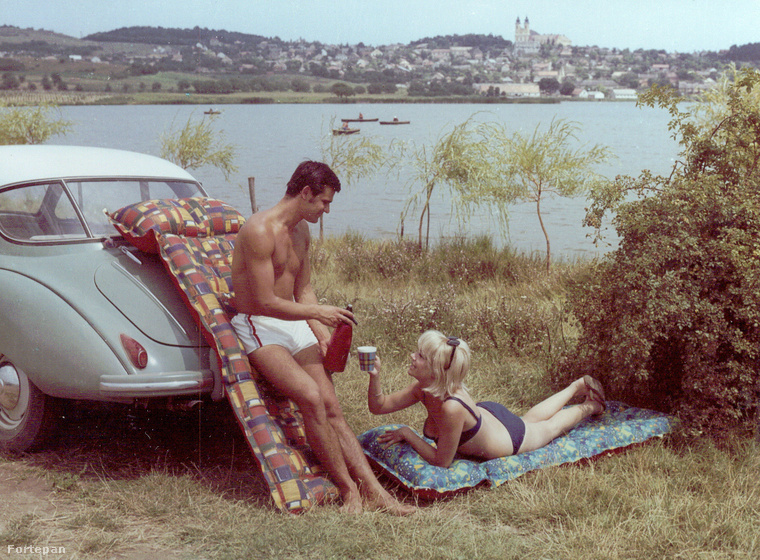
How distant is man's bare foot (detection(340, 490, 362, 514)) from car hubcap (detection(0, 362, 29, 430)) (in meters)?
2.20

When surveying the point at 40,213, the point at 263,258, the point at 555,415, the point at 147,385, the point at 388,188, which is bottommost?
the point at 388,188

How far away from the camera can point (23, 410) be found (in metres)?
4.69

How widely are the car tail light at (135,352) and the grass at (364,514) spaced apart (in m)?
0.73

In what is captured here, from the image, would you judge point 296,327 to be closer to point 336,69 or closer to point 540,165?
point 540,165

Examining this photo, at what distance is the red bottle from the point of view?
418cm

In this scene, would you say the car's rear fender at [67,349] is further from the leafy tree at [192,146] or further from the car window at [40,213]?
the leafy tree at [192,146]

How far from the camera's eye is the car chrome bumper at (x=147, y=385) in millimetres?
4148

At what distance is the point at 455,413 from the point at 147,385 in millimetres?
1774

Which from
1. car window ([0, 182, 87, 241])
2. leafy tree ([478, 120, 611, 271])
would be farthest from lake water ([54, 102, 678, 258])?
car window ([0, 182, 87, 241])

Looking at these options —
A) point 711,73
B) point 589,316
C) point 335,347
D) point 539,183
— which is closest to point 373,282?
point 539,183

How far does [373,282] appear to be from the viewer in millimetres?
10562

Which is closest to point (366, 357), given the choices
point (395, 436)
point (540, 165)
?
point (395, 436)

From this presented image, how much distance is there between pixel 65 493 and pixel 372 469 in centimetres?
183

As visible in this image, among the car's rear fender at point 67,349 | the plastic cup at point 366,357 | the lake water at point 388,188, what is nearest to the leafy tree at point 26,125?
the lake water at point 388,188
